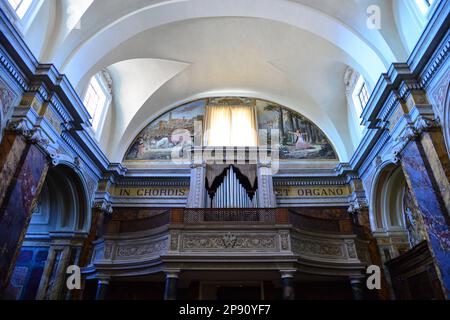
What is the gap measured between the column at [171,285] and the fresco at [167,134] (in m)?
5.87

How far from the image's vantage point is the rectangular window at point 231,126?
13.4 metres

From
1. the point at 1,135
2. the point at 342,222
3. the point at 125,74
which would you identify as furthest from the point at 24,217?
the point at 342,222

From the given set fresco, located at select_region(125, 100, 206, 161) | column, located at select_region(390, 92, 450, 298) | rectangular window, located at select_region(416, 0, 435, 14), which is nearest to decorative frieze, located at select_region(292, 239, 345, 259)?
column, located at select_region(390, 92, 450, 298)

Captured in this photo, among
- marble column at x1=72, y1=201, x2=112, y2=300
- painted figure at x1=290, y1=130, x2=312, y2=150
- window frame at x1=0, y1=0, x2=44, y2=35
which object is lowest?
marble column at x1=72, y1=201, x2=112, y2=300

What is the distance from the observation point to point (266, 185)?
37.3ft

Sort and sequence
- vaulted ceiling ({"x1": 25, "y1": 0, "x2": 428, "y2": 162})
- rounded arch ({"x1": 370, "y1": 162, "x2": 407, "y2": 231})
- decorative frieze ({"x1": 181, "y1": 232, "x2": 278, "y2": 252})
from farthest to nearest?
rounded arch ({"x1": 370, "y1": 162, "x2": 407, "y2": 231})
decorative frieze ({"x1": 181, "y1": 232, "x2": 278, "y2": 252})
vaulted ceiling ({"x1": 25, "y1": 0, "x2": 428, "y2": 162})

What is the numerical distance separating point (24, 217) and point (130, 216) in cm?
510

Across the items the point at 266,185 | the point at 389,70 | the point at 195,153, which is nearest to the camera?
the point at 389,70

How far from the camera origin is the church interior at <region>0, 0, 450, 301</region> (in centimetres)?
714

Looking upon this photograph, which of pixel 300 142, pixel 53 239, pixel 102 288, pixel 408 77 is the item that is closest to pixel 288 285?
pixel 102 288

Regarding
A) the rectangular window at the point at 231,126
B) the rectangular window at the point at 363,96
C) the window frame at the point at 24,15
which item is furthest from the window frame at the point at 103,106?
the rectangular window at the point at 363,96

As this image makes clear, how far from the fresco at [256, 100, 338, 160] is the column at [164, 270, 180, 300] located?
Answer: 6.95m

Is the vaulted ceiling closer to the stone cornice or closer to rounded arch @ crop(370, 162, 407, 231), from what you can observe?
the stone cornice
